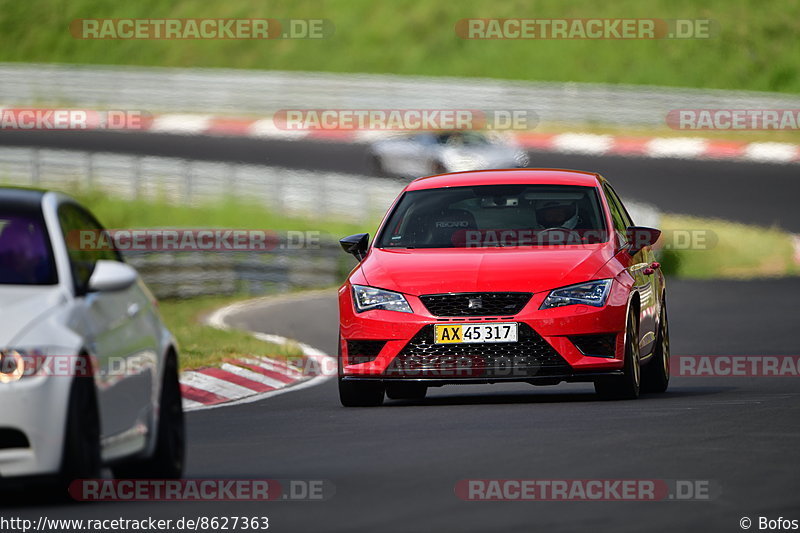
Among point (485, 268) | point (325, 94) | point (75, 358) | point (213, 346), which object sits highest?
point (325, 94)

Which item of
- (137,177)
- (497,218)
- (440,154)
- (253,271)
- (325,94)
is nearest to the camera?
(497,218)

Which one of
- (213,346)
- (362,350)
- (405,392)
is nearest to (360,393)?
(362,350)

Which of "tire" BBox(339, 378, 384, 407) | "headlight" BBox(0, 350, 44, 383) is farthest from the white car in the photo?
"tire" BBox(339, 378, 384, 407)

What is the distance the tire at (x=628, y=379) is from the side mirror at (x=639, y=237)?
76 cm

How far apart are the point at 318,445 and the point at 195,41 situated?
4679 centimetres

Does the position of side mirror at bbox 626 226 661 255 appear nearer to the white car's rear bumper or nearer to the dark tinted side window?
the dark tinted side window

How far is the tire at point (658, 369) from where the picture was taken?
1329 centimetres

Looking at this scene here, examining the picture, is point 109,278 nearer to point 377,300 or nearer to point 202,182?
point 377,300

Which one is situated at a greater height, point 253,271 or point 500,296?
point 500,296

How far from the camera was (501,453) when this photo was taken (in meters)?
9.37

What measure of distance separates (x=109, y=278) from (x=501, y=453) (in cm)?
257

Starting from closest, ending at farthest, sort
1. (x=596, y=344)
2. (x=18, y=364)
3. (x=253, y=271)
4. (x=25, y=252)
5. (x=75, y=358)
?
(x=18, y=364) < (x=75, y=358) < (x=25, y=252) < (x=596, y=344) < (x=253, y=271)

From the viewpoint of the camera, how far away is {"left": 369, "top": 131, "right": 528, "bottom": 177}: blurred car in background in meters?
37.6

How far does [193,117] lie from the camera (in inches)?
1768
